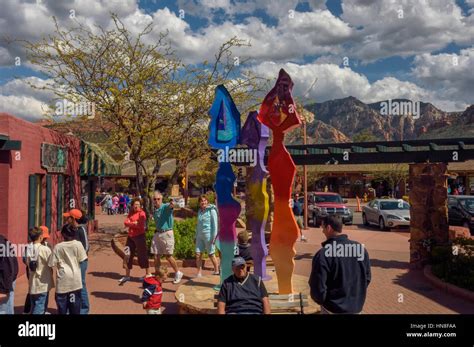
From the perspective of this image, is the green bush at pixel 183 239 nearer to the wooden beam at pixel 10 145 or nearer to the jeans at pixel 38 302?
the wooden beam at pixel 10 145

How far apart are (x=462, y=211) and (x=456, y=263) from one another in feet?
32.6

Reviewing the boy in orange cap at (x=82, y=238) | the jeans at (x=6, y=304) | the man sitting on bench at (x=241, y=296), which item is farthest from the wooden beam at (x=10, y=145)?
the man sitting on bench at (x=241, y=296)

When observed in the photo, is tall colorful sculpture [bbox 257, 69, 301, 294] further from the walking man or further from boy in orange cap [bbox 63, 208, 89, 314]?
boy in orange cap [bbox 63, 208, 89, 314]

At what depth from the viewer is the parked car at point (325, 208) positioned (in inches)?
793

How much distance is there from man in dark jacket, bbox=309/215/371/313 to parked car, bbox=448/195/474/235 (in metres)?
15.2

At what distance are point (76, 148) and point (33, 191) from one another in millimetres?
4332

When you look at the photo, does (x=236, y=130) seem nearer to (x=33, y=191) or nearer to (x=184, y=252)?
(x=184, y=252)

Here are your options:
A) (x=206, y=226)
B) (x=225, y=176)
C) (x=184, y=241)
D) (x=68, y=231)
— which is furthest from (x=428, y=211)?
(x=68, y=231)

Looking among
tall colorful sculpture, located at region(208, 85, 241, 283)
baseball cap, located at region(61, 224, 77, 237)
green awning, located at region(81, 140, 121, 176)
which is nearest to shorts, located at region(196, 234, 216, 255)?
tall colorful sculpture, located at region(208, 85, 241, 283)

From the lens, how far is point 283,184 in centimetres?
696

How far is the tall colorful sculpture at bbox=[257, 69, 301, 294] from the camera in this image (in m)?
6.91

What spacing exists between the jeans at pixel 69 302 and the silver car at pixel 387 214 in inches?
596

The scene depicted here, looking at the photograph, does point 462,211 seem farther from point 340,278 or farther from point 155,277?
point 340,278
